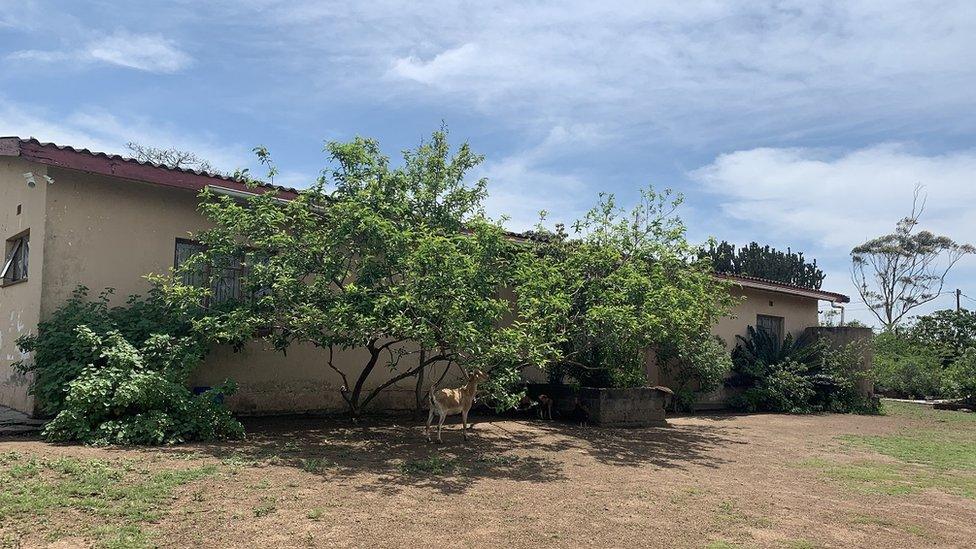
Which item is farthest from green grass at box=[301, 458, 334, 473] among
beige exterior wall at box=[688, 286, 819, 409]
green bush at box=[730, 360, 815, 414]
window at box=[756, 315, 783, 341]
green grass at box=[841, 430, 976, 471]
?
window at box=[756, 315, 783, 341]

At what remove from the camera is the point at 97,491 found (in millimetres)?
5641

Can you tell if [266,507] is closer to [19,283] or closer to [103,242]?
[103,242]

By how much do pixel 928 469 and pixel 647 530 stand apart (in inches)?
222

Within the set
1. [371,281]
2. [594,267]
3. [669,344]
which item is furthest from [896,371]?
[371,281]

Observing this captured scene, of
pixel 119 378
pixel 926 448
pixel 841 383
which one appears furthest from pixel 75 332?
pixel 841 383

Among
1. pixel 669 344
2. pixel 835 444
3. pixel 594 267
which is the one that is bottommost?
pixel 835 444

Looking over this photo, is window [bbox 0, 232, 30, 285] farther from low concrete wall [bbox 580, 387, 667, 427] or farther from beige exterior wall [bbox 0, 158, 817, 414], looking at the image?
low concrete wall [bbox 580, 387, 667, 427]

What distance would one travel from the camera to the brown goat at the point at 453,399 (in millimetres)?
9086

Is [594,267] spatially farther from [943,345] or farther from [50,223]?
[943,345]

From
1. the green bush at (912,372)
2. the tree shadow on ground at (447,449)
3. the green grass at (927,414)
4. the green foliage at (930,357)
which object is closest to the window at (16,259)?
the tree shadow on ground at (447,449)

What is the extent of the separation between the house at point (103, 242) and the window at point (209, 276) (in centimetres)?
3

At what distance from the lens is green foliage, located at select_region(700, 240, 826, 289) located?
27.2m

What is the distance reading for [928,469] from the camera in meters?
9.10

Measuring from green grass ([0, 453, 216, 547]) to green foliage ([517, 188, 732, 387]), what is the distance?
4.29 meters
